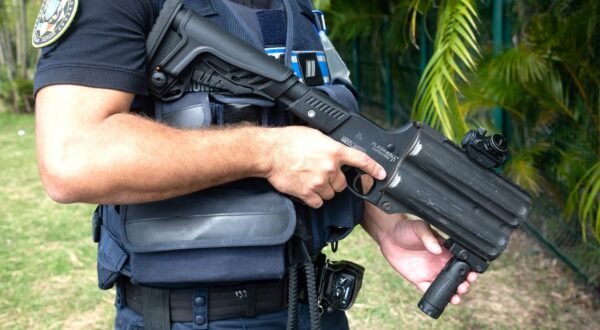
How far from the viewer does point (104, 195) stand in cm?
117

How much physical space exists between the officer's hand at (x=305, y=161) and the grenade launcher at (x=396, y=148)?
0.20ft

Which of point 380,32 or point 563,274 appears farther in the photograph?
point 380,32

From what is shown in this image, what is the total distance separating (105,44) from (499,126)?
12.5 ft

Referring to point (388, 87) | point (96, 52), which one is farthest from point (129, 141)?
point (388, 87)

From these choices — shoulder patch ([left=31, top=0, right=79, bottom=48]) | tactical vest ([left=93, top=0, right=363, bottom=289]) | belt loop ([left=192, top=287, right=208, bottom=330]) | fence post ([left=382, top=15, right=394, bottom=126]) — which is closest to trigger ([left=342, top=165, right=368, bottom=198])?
tactical vest ([left=93, top=0, right=363, bottom=289])

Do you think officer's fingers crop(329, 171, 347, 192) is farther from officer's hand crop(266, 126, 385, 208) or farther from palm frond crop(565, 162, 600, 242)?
palm frond crop(565, 162, 600, 242)

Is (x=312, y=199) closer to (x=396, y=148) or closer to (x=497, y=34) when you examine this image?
(x=396, y=148)

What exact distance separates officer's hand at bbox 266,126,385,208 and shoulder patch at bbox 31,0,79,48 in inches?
17.0

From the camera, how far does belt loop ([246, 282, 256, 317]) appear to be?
55.5 inches

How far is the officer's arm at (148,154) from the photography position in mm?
1135

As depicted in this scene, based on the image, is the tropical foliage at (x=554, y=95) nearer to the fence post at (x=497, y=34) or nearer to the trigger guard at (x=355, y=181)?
the fence post at (x=497, y=34)

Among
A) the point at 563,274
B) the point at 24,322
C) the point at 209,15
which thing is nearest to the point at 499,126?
the point at 563,274

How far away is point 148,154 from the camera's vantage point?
3.86ft

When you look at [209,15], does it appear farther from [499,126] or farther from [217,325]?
[499,126]
